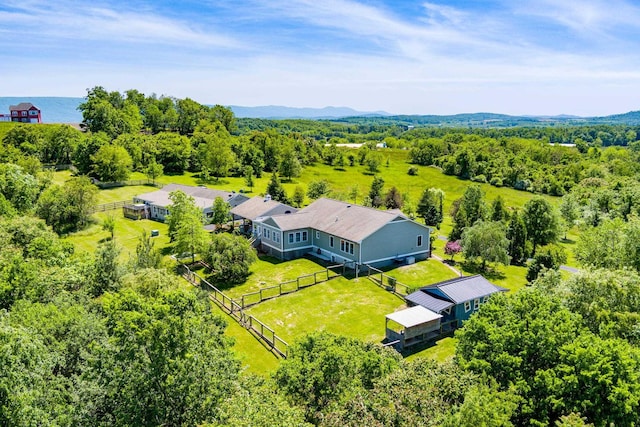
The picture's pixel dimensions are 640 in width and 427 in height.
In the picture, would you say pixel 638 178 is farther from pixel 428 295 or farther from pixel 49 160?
pixel 49 160

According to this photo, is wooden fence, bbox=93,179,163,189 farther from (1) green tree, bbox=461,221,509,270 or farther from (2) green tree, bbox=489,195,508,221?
(1) green tree, bbox=461,221,509,270

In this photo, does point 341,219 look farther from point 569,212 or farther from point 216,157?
point 216,157

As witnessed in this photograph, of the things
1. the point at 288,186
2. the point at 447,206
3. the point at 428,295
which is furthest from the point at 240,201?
the point at 447,206

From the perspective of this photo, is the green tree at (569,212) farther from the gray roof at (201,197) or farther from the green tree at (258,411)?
the green tree at (258,411)

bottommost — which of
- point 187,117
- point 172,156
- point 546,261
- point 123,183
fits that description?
point 546,261

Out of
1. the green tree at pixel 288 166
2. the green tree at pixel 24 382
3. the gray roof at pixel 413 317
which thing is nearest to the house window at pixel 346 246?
the gray roof at pixel 413 317

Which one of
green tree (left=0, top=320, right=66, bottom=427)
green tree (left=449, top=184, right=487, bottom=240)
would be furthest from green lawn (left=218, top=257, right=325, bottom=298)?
green tree (left=0, top=320, right=66, bottom=427)

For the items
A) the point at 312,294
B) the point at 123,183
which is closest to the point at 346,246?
the point at 312,294
